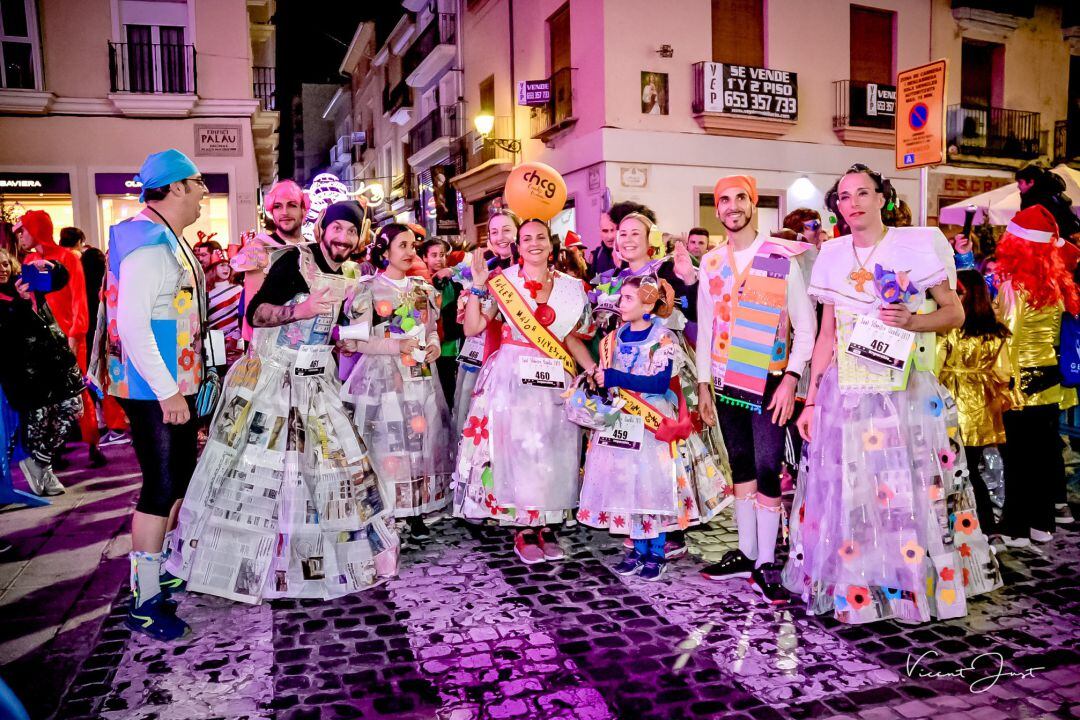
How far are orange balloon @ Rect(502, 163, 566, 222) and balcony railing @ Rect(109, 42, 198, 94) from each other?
47.1ft

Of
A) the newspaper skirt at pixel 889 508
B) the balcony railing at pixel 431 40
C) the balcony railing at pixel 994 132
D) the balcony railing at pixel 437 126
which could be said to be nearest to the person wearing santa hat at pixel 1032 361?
the newspaper skirt at pixel 889 508

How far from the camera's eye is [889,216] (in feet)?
13.1

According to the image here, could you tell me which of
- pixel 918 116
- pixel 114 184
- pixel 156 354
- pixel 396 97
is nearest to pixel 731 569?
pixel 156 354

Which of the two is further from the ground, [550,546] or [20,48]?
[20,48]

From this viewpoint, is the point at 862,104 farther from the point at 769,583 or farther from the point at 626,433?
the point at 769,583

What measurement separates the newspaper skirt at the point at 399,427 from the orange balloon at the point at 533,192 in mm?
1265

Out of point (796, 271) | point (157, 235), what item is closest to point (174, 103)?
point (157, 235)

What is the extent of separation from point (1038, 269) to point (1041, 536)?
167 centimetres

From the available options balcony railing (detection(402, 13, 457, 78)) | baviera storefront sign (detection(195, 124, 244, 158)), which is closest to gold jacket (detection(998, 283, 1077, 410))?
baviera storefront sign (detection(195, 124, 244, 158))

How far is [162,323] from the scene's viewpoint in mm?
3725

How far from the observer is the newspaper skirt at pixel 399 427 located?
197 inches

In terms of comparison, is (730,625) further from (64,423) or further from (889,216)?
(64,423)

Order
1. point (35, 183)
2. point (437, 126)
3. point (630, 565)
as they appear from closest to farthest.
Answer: point (630, 565) → point (35, 183) → point (437, 126)

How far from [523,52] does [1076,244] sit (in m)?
Answer: 16.1
